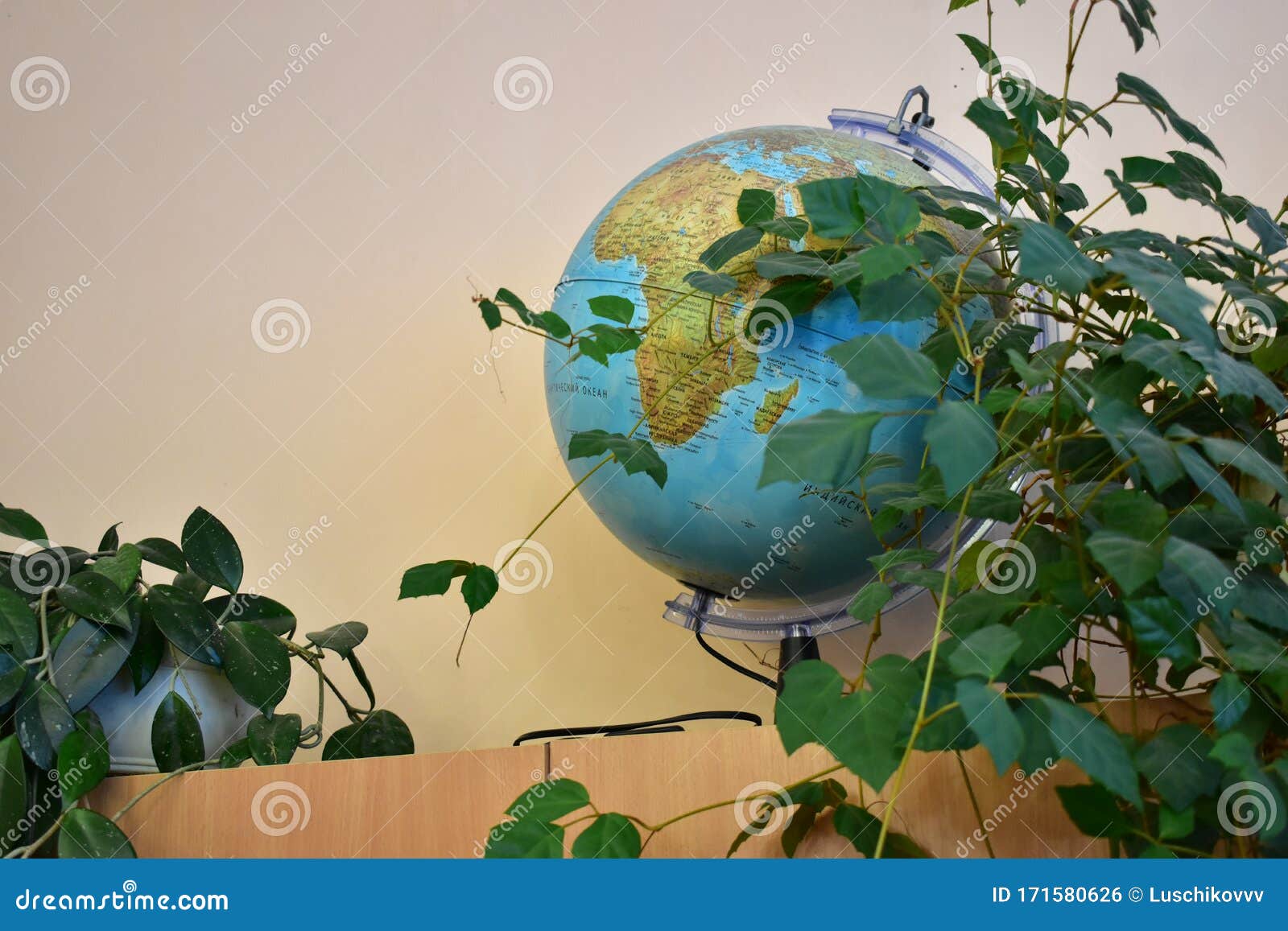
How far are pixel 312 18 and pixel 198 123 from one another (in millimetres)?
257

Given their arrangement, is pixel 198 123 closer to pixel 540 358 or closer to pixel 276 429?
pixel 276 429

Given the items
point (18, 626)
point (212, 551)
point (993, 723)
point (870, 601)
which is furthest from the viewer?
point (212, 551)

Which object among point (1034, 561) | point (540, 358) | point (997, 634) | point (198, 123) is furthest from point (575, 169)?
point (997, 634)

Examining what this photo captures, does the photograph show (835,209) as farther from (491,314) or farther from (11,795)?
(11,795)

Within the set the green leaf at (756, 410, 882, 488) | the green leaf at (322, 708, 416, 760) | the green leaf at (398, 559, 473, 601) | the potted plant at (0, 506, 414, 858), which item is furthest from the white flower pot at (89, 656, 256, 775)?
the green leaf at (756, 410, 882, 488)

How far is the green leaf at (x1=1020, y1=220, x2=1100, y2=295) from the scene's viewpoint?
622 millimetres

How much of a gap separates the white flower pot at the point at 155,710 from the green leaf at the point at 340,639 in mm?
104

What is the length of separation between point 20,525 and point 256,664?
29 cm

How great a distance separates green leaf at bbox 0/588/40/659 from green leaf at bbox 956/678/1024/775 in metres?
0.93

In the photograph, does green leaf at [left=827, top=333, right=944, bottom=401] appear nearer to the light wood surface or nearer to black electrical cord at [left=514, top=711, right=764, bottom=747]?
the light wood surface

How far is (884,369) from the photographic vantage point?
2.04ft

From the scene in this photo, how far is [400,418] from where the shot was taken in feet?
5.43

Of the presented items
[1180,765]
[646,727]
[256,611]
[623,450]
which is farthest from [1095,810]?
[256,611]

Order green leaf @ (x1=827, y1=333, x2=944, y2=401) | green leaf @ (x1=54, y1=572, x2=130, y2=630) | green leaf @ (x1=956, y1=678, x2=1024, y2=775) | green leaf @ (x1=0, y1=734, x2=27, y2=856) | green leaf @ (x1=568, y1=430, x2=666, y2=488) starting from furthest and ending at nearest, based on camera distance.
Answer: green leaf @ (x1=54, y1=572, x2=130, y2=630), green leaf @ (x1=0, y1=734, x2=27, y2=856), green leaf @ (x1=568, y1=430, x2=666, y2=488), green leaf @ (x1=827, y1=333, x2=944, y2=401), green leaf @ (x1=956, y1=678, x2=1024, y2=775)
